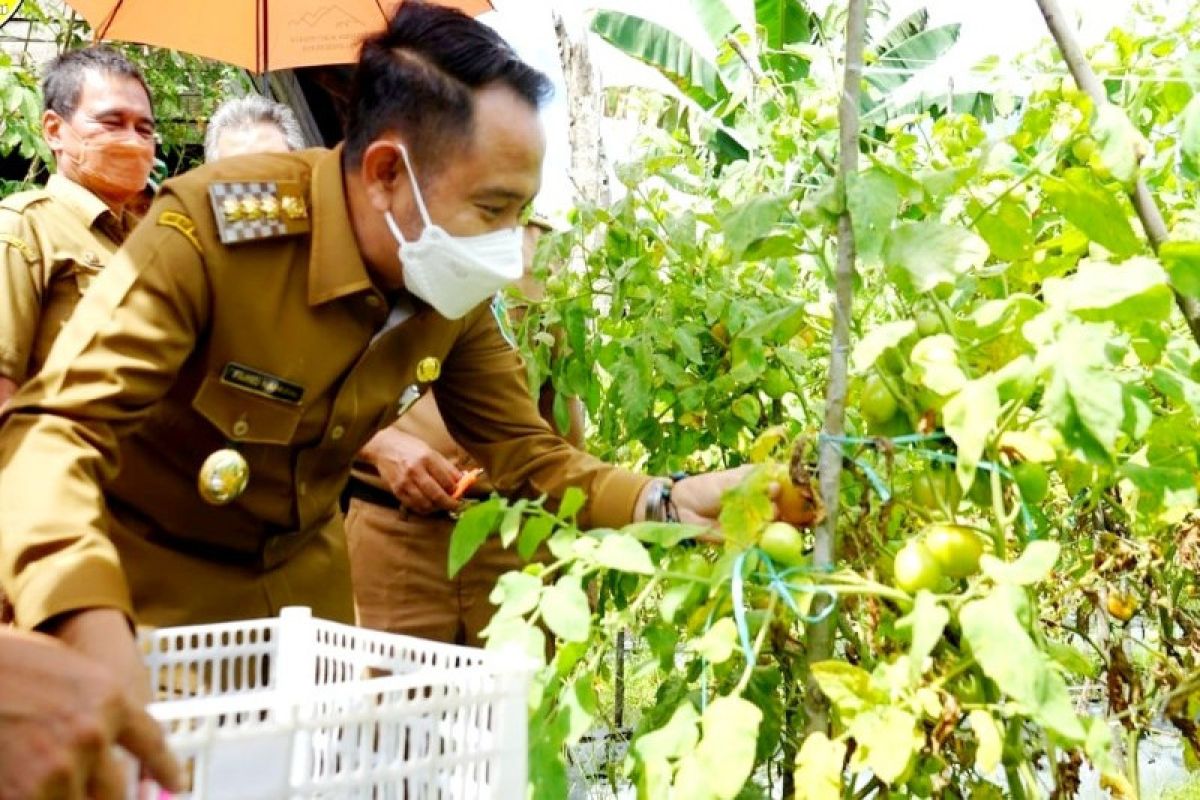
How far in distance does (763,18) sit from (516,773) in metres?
5.78

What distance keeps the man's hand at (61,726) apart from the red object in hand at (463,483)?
67.2 inches

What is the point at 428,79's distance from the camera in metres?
1.75

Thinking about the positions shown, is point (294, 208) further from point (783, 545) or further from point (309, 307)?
point (783, 545)

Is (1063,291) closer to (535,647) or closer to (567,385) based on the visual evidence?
(535,647)

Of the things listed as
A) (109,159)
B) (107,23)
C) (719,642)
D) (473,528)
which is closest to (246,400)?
(473,528)

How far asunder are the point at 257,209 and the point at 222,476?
1.16ft

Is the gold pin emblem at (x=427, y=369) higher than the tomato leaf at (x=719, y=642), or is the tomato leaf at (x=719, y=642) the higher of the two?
the gold pin emblem at (x=427, y=369)

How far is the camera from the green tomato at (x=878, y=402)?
53.0 inches

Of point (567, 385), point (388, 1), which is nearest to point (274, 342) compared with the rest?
point (567, 385)

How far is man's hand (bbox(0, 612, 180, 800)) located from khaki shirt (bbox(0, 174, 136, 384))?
5.59 ft

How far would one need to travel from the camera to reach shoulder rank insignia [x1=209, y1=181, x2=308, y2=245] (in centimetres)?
163

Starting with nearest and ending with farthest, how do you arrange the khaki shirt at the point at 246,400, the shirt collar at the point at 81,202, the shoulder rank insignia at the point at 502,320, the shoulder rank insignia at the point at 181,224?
the khaki shirt at the point at 246,400 < the shoulder rank insignia at the point at 181,224 < the shoulder rank insignia at the point at 502,320 < the shirt collar at the point at 81,202

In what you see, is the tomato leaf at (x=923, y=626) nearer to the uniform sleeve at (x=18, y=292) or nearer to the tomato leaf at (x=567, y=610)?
the tomato leaf at (x=567, y=610)

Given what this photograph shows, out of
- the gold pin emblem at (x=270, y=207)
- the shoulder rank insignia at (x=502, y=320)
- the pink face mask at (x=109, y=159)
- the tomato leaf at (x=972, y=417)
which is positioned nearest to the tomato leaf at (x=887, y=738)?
the tomato leaf at (x=972, y=417)
